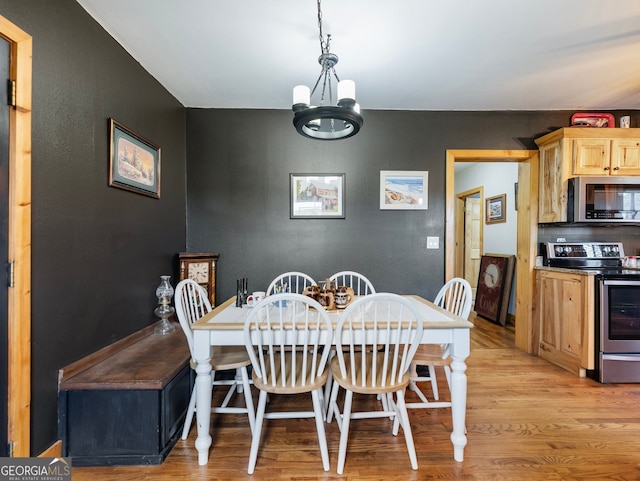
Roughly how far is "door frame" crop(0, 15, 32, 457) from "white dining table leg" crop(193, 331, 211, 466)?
0.75 m

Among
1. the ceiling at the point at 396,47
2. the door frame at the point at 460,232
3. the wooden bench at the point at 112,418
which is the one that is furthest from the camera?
the door frame at the point at 460,232

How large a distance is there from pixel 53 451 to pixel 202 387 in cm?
82

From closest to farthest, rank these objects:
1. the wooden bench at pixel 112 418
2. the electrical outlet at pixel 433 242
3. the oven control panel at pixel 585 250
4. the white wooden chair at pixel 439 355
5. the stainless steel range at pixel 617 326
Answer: the wooden bench at pixel 112 418
the white wooden chair at pixel 439 355
the stainless steel range at pixel 617 326
the oven control panel at pixel 585 250
the electrical outlet at pixel 433 242

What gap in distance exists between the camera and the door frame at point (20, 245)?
139 centimetres

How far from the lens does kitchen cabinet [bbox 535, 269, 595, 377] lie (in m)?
2.59

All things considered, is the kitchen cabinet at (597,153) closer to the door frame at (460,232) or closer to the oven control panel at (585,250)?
the oven control panel at (585,250)

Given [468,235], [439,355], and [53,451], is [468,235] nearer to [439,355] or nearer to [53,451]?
[439,355]

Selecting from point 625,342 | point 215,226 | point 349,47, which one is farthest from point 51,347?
point 625,342

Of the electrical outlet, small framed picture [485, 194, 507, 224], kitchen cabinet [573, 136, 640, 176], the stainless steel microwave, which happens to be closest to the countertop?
the stainless steel microwave

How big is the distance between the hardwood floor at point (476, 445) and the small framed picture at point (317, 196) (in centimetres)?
172

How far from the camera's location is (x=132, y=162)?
2264 mm

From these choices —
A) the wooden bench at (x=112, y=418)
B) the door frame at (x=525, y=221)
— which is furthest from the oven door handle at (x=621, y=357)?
the wooden bench at (x=112, y=418)

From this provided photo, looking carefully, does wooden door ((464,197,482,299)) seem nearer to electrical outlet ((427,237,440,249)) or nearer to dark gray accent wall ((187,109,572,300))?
dark gray accent wall ((187,109,572,300))

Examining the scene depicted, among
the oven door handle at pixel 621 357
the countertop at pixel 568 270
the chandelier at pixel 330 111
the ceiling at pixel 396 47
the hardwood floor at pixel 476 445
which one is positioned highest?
the ceiling at pixel 396 47
